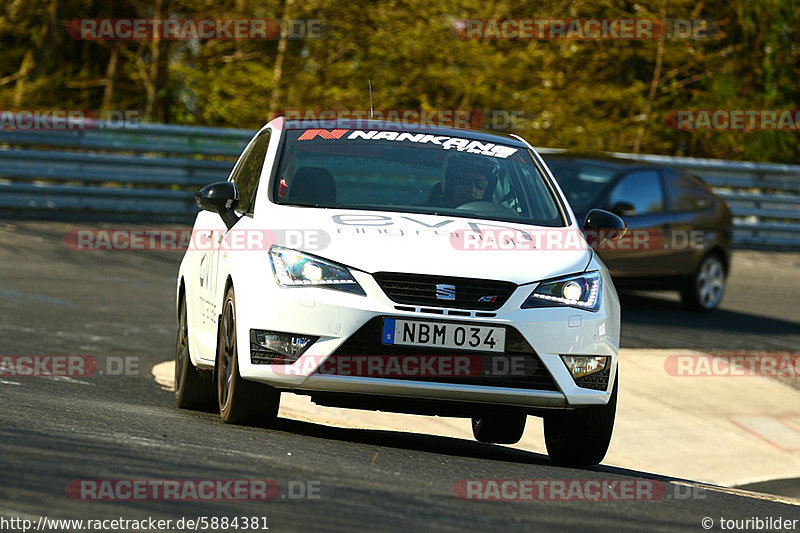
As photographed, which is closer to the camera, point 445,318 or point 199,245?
point 445,318

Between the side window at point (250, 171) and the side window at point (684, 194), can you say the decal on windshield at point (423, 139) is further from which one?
the side window at point (684, 194)

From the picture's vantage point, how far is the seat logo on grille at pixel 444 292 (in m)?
6.30

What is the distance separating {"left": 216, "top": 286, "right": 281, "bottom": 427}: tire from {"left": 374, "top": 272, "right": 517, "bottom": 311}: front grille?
795mm

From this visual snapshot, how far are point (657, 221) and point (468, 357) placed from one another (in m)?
9.57

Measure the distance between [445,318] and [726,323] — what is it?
10.2 m

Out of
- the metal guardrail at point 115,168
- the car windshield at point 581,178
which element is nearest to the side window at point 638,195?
the car windshield at point 581,178

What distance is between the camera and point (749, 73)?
26.7m

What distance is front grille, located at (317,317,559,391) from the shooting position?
20.5ft

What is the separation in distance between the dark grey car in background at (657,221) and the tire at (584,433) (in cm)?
712

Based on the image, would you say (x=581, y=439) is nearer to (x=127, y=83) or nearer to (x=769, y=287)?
(x=769, y=287)

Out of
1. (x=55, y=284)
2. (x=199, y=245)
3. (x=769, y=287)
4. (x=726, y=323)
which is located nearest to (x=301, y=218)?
(x=199, y=245)

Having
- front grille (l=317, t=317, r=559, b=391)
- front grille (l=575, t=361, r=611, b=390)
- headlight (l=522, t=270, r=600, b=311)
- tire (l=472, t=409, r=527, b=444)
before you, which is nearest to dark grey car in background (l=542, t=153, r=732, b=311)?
tire (l=472, t=409, r=527, b=444)

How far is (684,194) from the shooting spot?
16047 mm

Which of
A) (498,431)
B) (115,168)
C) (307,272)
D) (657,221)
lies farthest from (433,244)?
(115,168)
